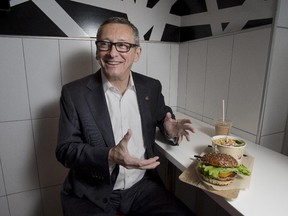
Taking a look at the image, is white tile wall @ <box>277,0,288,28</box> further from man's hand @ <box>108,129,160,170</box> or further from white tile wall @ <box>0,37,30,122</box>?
white tile wall @ <box>0,37,30,122</box>

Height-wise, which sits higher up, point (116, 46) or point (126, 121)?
point (116, 46)

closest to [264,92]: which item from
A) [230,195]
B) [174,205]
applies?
[230,195]

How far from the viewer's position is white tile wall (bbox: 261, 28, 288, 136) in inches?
40.8

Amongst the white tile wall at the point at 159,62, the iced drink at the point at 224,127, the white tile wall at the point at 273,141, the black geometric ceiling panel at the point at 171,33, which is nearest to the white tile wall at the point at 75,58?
the white tile wall at the point at 159,62

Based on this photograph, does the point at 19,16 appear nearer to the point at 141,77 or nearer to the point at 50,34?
the point at 50,34

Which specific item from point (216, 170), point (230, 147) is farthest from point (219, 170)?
point (230, 147)

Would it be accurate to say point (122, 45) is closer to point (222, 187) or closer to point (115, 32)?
point (115, 32)

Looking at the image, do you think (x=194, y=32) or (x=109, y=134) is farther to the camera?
(x=194, y=32)

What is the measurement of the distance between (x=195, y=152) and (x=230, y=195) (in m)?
0.37

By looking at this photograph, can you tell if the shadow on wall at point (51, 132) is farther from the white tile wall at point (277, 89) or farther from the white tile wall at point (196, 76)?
the white tile wall at point (277, 89)

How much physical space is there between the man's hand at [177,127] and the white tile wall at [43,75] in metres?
0.78

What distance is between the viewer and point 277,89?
1.11 m

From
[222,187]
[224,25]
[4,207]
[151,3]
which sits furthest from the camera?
[151,3]

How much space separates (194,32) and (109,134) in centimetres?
105
